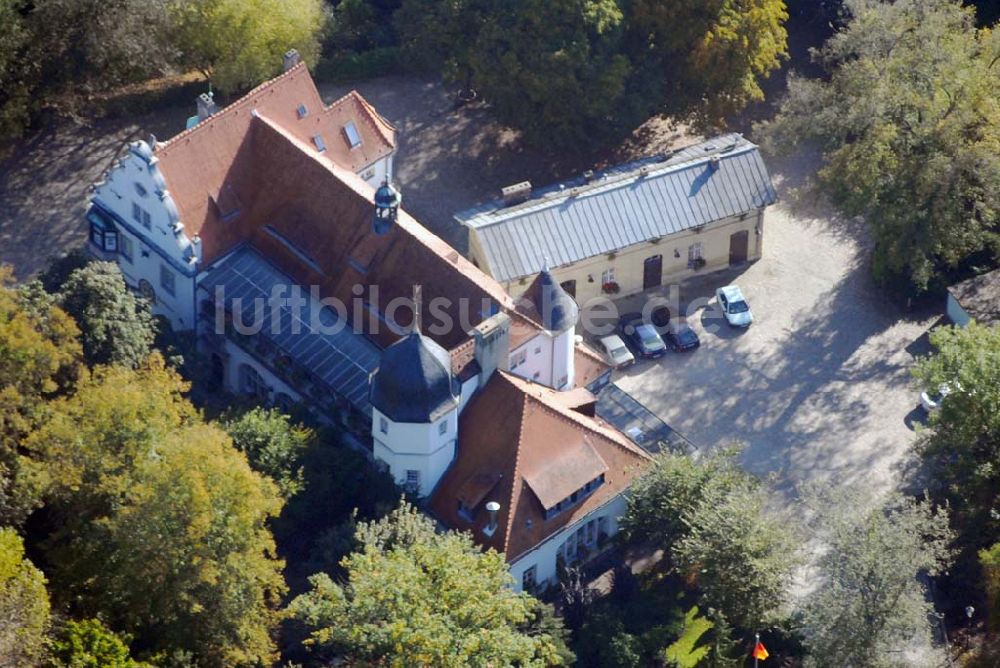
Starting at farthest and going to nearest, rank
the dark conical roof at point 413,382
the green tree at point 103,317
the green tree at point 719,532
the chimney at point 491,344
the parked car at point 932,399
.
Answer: the parked car at point 932,399, the green tree at point 103,317, the chimney at point 491,344, the green tree at point 719,532, the dark conical roof at point 413,382

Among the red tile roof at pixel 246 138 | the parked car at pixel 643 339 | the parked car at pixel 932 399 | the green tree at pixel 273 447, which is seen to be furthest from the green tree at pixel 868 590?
the red tile roof at pixel 246 138

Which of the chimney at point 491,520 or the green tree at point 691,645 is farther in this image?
the green tree at point 691,645

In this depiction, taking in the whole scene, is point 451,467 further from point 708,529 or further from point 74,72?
point 74,72

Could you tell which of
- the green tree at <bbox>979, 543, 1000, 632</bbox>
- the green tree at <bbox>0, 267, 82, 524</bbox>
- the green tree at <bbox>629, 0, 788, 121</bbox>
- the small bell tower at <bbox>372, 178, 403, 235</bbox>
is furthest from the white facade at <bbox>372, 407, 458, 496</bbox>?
the green tree at <bbox>629, 0, 788, 121</bbox>

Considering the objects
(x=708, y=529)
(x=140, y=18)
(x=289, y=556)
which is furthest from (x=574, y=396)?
(x=140, y=18)

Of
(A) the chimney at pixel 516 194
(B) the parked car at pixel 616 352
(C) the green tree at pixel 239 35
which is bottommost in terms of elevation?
(B) the parked car at pixel 616 352

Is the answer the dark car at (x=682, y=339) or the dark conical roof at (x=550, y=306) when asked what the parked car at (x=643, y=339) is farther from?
the dark conical roof at (x=550, y=306)

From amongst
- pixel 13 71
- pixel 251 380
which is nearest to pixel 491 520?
pixel 251 380

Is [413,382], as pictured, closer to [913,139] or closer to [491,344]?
[491,344]

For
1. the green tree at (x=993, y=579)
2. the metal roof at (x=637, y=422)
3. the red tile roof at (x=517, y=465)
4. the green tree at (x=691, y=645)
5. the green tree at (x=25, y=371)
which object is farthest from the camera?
the metal roof at (x=637, y=422)
